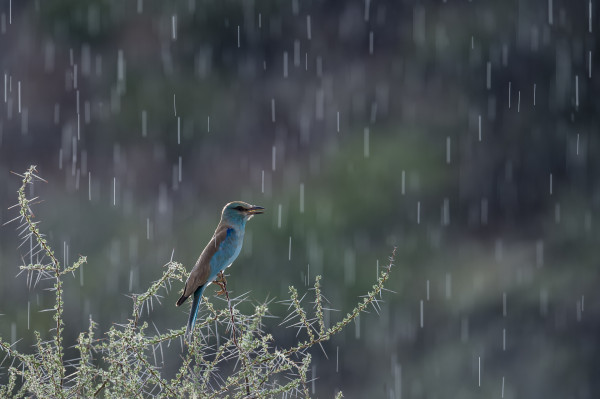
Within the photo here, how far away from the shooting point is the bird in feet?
7.11

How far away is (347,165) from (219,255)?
12.5 meters

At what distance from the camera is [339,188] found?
14.3 meters

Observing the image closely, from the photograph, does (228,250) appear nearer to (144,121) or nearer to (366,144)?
(366,144)

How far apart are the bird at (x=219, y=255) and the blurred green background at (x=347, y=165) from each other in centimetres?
1053

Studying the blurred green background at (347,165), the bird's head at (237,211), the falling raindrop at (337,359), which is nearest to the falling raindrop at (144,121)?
the blurred green background at (347,165)

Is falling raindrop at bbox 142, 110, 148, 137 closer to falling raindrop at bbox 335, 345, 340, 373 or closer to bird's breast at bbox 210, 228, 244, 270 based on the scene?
falling raindrop at bbox 335, 345, 340, 373

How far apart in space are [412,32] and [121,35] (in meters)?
6.71

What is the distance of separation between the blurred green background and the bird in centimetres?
1053

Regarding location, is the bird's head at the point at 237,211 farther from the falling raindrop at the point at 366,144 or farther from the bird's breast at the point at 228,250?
the falling raindrop at the point at 366,144

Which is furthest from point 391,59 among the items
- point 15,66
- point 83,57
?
point 15,66

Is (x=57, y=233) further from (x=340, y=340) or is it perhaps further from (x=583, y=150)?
(x=583, y=150)

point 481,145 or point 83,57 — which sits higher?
point 83,57

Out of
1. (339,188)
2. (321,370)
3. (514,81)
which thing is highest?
(514,81)

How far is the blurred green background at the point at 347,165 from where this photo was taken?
1402 centimetres
